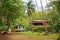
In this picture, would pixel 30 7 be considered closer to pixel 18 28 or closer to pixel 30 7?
pixel 30 7

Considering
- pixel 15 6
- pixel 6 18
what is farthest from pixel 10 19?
pixel 15 6

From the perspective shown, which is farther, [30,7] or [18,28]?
[18,28]

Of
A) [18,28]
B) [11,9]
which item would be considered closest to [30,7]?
[18,28]

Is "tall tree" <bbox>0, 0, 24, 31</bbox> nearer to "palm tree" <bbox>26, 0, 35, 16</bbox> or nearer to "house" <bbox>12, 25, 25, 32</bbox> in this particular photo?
"palm tree" <bbox>26, 0, 35, 16</bbox>

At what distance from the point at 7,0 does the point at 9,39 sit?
551 cm

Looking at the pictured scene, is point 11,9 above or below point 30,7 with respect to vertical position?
below

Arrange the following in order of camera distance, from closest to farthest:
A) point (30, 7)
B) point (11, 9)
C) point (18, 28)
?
point (11, 9) < point (30, 7) < point (18, 28)

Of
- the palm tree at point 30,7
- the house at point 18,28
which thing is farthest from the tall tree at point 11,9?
the house at point 18,28

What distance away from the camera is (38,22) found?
48.6m

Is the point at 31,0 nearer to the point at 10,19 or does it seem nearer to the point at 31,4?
the point at 31,4

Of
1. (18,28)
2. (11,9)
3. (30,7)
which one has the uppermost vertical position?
(30,7)

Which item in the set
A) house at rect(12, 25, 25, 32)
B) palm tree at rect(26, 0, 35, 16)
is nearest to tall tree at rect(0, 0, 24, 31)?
palm tree at rect(26, 0, 35, 16)

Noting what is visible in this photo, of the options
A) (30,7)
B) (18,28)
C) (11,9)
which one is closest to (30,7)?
(30,7)

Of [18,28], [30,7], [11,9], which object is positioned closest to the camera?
[11,9]
